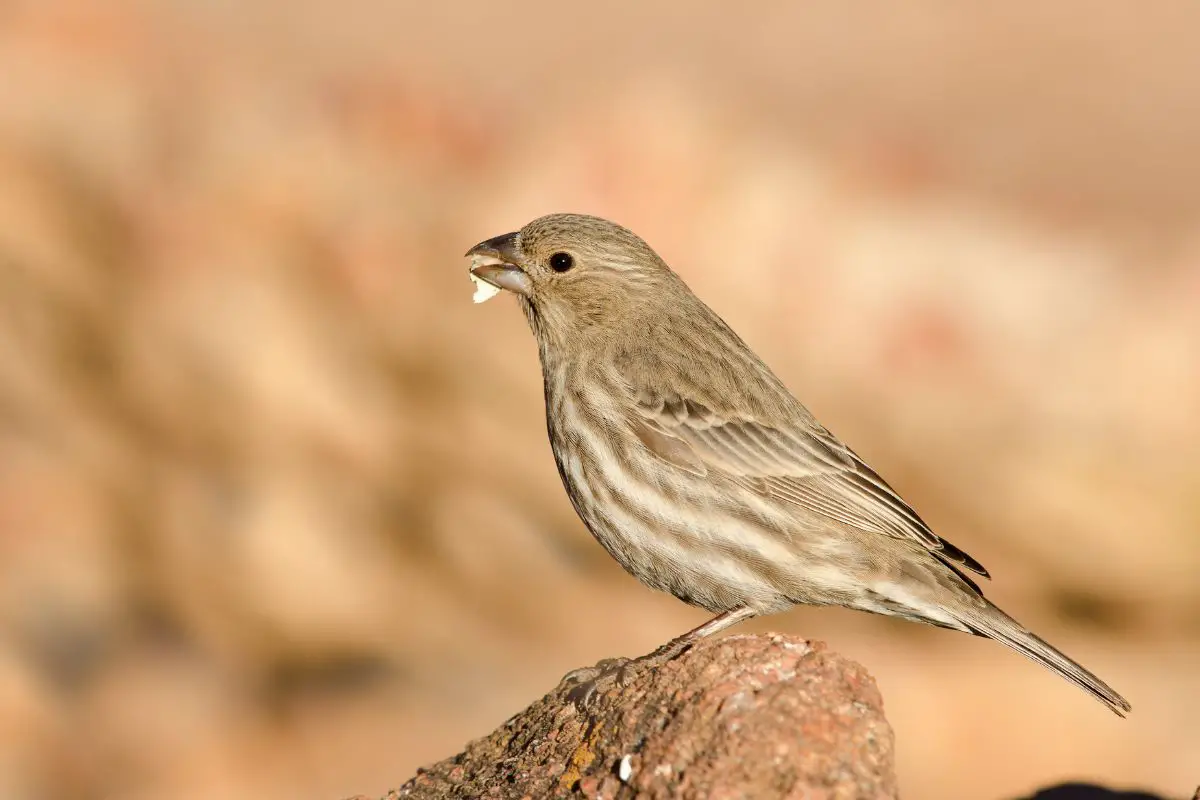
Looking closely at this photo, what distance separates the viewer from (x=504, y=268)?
594 centimetres

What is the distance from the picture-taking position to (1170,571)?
8.08 m

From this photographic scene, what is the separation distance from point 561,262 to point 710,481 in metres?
1.19

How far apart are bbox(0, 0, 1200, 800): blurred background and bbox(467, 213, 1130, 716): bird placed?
9.29ft

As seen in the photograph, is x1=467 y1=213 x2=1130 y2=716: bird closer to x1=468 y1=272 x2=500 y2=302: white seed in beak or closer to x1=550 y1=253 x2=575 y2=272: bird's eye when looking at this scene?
x1=550 y1=253 x2=575 y2=272: bird's eye

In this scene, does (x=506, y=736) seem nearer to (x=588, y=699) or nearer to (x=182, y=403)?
(x=588, y=699)

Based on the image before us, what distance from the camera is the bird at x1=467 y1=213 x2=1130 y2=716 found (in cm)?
519

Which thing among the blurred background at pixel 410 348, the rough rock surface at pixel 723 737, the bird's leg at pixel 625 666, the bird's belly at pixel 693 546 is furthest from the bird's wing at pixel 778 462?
the blurred background at pixel 410 348

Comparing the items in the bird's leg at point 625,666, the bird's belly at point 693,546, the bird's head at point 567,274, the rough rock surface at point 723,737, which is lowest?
the rough rock surface at point 723,737

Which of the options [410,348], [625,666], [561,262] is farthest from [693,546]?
[410,348]

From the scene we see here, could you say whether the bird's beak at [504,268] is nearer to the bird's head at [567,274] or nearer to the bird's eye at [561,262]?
the bird's head at [567,274]

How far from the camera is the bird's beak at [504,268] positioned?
591 cm

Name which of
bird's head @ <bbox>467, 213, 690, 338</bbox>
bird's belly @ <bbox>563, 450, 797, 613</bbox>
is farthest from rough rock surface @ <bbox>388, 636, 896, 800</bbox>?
bird's head @ <bbox>467, 213, 690, 338</bbox>

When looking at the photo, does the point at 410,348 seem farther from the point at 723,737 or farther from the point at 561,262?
the point at 723,737

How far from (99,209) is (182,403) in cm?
128
